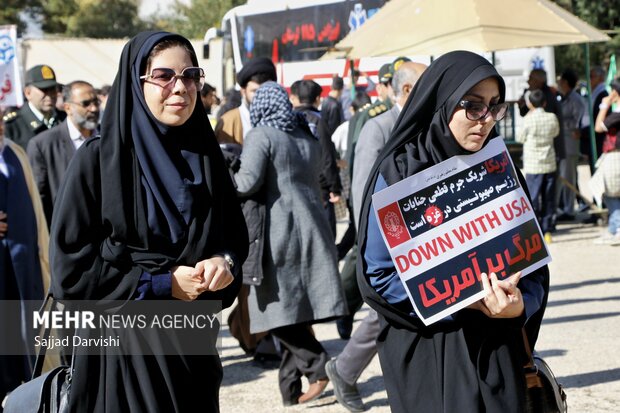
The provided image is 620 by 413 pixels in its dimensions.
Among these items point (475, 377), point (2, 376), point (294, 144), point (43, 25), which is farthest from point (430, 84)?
point (43, 25)

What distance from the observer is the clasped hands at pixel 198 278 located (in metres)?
3.56

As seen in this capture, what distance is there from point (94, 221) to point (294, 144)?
2.87 m

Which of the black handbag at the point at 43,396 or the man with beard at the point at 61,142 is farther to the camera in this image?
the man with beard at the point at 61,142

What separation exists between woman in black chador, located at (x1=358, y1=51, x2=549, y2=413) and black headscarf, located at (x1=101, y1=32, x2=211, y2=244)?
0.65 metres

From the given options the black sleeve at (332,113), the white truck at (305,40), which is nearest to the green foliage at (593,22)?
the white truck at (305,40)

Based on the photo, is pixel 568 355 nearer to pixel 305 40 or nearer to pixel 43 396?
pixel 43 396

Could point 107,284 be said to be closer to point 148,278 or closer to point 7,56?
point 148,278

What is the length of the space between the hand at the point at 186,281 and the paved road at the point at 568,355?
9.67 feet

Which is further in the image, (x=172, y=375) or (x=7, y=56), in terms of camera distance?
(x=7, y=56)

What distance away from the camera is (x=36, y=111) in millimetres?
8898

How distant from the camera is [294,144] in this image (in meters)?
6.33

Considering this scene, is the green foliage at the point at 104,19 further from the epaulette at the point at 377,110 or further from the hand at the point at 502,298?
the hand at the point at 502,298

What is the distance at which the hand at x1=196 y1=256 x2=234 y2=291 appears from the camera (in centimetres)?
356

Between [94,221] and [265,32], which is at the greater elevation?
[265,32]
